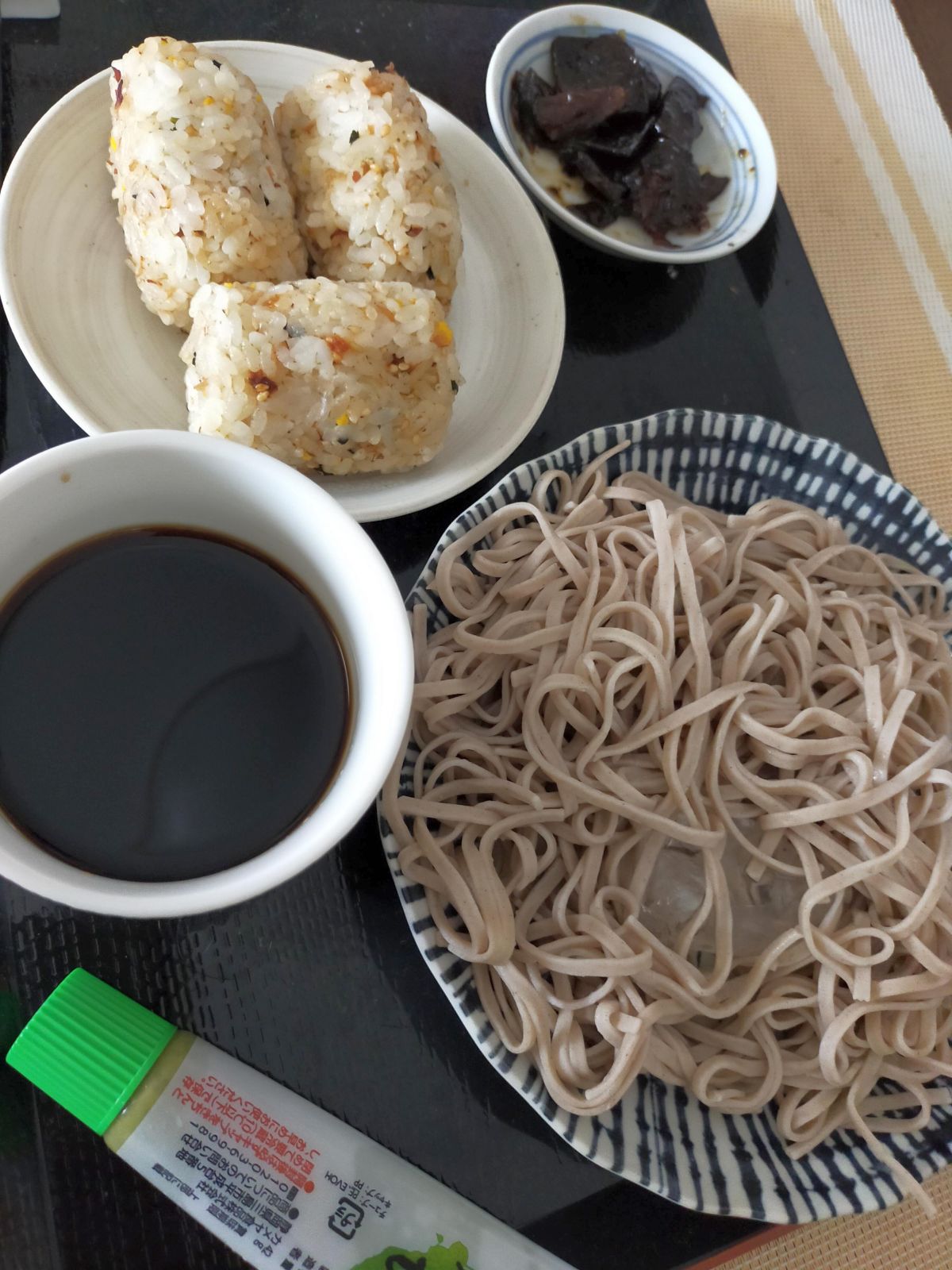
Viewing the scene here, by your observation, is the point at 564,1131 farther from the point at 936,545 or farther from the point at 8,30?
the point at 8,30

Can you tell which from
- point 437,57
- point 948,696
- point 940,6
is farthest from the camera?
point 940,6

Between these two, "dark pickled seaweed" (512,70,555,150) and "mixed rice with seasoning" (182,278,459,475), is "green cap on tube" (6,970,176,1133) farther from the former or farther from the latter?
"dark pickled seaweed" (512,70,555,150)

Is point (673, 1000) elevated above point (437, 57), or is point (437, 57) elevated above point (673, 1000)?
point (437, 57)

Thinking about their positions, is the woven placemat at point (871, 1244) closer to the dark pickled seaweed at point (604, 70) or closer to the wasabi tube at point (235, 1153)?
the wasabi tube at point (235, 1153)

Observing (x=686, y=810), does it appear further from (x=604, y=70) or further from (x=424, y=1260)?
(x=604, y=70)

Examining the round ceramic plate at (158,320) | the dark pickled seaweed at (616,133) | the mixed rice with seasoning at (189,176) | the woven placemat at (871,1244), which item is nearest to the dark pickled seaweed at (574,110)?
the dark pickled seaweed at (616,133)

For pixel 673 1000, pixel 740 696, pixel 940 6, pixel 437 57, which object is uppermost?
pixel 940 6

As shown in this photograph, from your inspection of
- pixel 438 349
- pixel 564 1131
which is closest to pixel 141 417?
pixel 438 349

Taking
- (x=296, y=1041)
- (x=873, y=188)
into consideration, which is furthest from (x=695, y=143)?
(x=296, y=1041)
